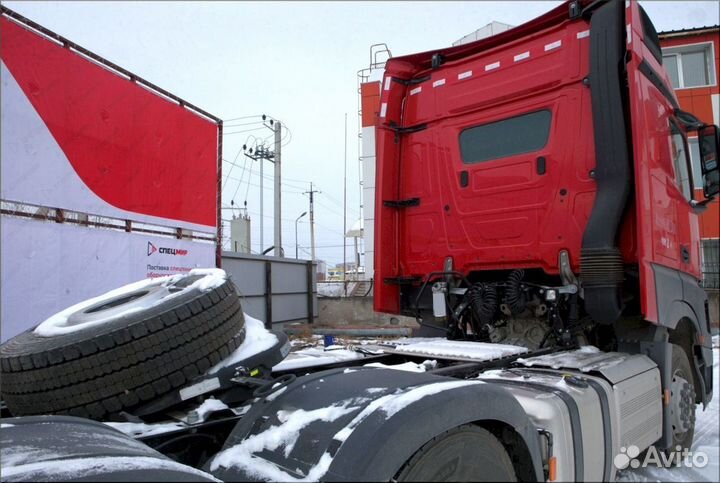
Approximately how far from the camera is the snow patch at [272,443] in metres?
1.51

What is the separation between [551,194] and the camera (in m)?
3.52

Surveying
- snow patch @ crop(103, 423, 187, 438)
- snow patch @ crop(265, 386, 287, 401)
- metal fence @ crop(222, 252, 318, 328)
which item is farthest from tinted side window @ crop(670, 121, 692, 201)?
metal fence @ crop(222, 252, 318, 328)

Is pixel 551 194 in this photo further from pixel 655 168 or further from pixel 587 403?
pixel 587 403

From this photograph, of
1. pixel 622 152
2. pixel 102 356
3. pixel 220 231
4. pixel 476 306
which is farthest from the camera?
pixel 220 231

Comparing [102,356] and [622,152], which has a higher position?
[622,152]

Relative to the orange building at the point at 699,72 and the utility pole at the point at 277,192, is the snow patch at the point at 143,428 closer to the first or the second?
the utility pole at the point at 277,192

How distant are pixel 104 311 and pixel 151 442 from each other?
918 mm

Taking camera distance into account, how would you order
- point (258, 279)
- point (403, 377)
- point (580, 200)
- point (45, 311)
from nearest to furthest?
point (403, 377) < point (580, 200) < point (45, 311) < point (258, 279)

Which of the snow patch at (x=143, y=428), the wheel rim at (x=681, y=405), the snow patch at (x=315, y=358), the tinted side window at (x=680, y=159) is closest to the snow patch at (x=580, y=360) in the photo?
the wheel rim at (x=681, y=405)

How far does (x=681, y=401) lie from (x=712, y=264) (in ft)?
43.9

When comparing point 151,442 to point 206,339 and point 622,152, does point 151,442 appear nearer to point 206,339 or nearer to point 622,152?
point 206,339

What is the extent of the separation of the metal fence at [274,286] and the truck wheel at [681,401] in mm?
7207

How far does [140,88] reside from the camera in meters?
6.72

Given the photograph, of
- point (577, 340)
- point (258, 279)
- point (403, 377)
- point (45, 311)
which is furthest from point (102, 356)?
point (258, 279)
